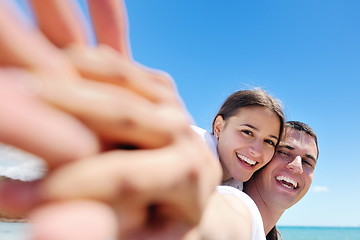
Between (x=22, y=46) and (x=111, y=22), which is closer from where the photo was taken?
(x=22, y=46)

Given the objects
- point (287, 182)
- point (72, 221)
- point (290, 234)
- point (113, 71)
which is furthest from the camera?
point (290, 234)

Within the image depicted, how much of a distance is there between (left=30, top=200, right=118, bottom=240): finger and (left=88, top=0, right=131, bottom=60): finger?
25 centimetres

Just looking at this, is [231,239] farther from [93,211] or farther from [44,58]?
[44,58]

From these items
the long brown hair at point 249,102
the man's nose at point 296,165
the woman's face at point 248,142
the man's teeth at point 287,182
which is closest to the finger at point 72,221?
the woman's face at point 248,142

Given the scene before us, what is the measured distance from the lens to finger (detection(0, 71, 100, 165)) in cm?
33

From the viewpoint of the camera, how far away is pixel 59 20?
43 cm

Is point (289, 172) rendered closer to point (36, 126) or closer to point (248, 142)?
point (248, 142)

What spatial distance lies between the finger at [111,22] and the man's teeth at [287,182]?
350cm

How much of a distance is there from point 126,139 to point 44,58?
143mm

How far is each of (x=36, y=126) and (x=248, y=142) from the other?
306 centimetres

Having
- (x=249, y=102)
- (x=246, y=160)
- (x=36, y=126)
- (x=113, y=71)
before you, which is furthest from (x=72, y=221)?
(x=249, y=102)

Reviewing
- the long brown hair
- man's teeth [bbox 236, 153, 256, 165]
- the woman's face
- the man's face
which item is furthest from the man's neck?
the long brown hair

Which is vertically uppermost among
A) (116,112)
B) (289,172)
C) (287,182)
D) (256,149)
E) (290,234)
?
(116,112)

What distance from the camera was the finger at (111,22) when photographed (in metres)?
0.49
